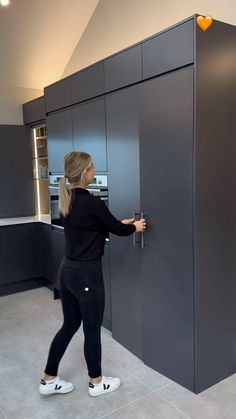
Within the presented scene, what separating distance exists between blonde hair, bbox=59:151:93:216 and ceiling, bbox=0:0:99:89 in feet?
8.19

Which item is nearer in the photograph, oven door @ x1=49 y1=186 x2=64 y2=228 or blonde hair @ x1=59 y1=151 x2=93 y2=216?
blonde hair @ x1=59 y1=151 x2=93 y2=216

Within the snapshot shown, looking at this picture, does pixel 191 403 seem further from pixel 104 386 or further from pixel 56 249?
pixel 56 249

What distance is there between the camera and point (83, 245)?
78.3 inches

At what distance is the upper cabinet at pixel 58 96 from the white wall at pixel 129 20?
75 cm

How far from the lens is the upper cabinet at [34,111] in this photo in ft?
13.5

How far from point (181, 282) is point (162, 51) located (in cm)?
142

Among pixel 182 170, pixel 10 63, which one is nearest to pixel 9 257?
pixel 10 63

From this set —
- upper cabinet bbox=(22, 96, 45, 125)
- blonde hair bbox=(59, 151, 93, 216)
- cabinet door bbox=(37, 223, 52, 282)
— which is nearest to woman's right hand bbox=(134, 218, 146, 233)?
blonde hair bbox=(59, 151, 93, 216)

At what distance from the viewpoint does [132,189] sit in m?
2.52

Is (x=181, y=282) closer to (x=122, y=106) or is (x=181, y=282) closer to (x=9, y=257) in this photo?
(x=122, y=106)

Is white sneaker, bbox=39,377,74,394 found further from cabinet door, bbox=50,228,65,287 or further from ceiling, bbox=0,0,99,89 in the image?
ceiling, bbox=0,0,99,89

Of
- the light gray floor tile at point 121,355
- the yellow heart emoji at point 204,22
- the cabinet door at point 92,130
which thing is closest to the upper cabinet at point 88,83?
the cabinet door at point 92,130

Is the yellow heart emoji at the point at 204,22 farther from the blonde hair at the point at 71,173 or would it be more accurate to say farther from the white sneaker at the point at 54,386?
the white sneaker at the point at 54,386

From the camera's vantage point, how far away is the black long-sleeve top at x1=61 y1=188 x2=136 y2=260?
1950 mm
